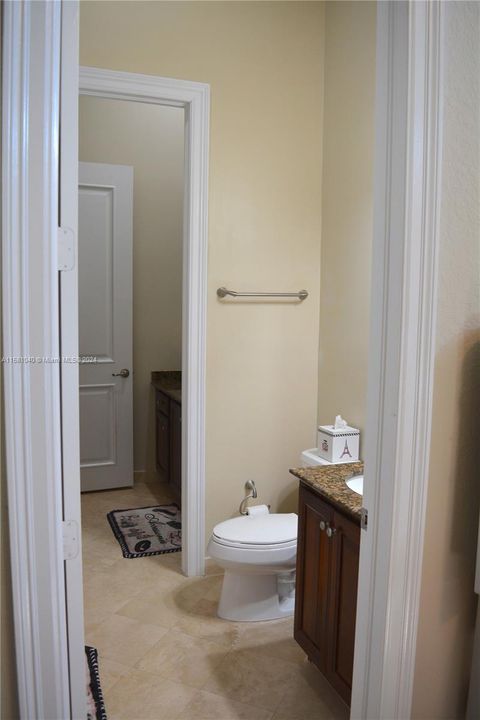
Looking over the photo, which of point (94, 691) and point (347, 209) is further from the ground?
point (347, 209)

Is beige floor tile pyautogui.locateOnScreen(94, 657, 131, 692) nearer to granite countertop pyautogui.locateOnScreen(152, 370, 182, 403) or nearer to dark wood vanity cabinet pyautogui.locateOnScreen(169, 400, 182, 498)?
dark wood vanity cabinet pyautogui.locateOnScreen(169, 400, 182, 498)

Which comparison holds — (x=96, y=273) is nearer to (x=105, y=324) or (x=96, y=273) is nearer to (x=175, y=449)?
(x=105, y=324)

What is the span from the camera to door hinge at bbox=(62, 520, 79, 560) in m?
1.10

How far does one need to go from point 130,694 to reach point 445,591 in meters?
1.23

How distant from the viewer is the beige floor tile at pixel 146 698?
1858mm

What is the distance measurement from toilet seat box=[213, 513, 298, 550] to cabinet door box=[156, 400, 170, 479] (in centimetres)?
137

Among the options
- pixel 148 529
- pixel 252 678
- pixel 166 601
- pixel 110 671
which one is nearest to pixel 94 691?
pixel 110 671

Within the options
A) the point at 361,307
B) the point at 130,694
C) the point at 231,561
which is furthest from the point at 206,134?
the point at 130,694

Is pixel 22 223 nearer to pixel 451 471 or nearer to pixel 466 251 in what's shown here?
pixel 466 251

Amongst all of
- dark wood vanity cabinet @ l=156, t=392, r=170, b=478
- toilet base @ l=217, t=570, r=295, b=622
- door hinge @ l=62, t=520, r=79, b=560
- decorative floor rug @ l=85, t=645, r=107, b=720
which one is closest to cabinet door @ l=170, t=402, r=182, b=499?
dark wood vanity cabinet @ l=156, t=392, r=170, b=478

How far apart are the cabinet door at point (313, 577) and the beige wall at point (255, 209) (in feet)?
2.95

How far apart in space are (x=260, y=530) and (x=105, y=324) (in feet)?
6.97

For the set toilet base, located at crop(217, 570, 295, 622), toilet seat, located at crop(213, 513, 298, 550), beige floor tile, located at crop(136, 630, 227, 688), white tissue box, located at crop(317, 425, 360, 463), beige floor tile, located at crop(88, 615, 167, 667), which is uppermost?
white tissue box, located at crop(317, 425, 360, 463)

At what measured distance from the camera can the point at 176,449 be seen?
357cm
